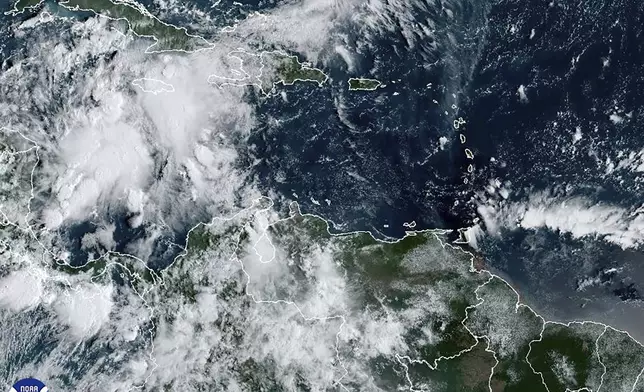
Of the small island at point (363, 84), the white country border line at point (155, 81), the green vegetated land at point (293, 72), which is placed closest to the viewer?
the small island at point (363, 84)

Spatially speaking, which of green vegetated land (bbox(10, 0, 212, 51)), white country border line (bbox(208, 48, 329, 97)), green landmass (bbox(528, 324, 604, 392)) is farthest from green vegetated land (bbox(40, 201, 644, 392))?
green vegetated land (bbox(10, 0, 212, 51))

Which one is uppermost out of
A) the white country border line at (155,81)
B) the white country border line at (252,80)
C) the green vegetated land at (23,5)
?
the green vegetated land at (23,5)

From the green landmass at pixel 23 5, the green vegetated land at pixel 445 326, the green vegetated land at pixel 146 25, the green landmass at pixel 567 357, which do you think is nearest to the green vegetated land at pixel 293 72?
the green vegetated land at pixel 146 25

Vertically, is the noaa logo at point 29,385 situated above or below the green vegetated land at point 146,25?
below

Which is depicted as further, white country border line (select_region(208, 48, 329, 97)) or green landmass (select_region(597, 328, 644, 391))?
white country border line (select_region(208, 48, 329, 97))

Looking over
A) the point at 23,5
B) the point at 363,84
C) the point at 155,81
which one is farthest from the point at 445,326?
the point at 23,5

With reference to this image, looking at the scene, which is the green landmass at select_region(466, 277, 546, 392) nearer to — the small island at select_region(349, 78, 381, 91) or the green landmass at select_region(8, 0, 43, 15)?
the small island at select_region(349, 78, 381, 91)

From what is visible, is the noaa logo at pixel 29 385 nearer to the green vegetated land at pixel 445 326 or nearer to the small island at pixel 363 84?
the green vegetated land at pixel 445 326

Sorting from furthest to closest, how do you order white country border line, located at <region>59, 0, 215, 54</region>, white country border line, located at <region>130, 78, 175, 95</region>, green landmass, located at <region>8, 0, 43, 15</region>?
green landmass, located at <region>8, 0, 43, 15</region>
white country border line, located at <region>59, 0, 215, 54</region>
white country border line, located at <region>130, 78, 175, 95</region>
